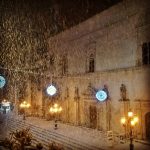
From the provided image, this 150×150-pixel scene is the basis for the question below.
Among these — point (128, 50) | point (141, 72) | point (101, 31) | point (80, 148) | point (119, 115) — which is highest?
point (101, 31)

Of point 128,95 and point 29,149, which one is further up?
point 128,95

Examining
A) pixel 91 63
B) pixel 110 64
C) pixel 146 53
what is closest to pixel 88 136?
pixel 110 64

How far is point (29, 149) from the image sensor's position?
55.9 ft

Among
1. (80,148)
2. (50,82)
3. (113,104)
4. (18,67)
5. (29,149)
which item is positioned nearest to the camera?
(29,149)

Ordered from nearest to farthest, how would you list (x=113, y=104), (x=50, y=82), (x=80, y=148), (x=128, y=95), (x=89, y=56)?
1. (x=80, y=148)
2. (x=128, y=95)
3. (x=113, y=104)
4. (x=89, y=56)
5. (x=50, y=82)

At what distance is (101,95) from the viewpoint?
24.8 m

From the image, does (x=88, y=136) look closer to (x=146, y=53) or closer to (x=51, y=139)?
(x=51, y=139)

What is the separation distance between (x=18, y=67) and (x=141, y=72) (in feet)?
91.2

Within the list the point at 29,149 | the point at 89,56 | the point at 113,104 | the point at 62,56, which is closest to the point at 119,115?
the point at 113,104

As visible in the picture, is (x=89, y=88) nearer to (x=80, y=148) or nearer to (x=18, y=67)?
(x=80, y=148)

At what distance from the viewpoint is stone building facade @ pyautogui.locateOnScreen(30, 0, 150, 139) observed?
21.8m

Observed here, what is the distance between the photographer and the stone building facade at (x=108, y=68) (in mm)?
21812

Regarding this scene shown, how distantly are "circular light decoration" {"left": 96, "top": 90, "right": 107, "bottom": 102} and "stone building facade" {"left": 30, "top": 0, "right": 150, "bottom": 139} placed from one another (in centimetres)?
49

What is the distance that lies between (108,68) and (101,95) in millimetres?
2233
